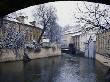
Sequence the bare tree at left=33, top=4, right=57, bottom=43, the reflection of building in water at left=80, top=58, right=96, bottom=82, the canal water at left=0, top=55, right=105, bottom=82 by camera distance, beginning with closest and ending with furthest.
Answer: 1. the canal water at left=0, top=55, right=105, bottom=82
2. the reflection of building in water at left=80, top=58, right=96, bottom=82
3. the bare tree at left=33, top=4, right=57, bottom=43

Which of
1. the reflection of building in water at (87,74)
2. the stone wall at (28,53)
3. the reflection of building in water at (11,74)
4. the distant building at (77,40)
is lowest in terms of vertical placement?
the reflection of building in water at (87,74)

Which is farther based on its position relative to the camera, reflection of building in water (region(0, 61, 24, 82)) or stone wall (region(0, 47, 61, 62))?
stone wall (region(0, 47, 61, 62))

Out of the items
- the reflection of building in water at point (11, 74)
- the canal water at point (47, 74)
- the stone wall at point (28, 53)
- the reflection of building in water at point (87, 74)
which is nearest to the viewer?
the reflection of building in water at point (11, 74)

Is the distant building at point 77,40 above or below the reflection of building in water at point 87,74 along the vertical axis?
above

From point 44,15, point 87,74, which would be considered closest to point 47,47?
point 44,15

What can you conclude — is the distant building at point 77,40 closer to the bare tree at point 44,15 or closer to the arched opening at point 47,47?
the arched opening at point 47,47

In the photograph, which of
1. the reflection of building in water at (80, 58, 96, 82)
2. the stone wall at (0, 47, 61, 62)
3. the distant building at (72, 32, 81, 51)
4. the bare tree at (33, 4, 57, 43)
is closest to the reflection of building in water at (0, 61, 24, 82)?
the reflection of building in water at (80, 58, 96, 82)

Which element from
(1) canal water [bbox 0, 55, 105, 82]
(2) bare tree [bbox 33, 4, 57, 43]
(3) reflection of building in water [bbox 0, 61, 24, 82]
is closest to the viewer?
(3) reflection of building in water [bbox 0, 61, 24, 82]

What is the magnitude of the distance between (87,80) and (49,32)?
140 ft

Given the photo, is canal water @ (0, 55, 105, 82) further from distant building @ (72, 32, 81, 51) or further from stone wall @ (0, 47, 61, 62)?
distant building @ (72, 32, 81, 51)

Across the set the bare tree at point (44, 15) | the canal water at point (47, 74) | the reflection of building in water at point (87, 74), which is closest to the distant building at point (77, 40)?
the bare tree at point (44, 15)

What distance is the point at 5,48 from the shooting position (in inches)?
1357

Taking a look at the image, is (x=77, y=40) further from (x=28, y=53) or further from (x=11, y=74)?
(x=11, y=74)

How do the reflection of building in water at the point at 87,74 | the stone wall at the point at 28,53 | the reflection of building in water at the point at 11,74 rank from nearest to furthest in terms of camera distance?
the reflection of building in water at the point at 11,74, the reflection of building in water at the point at 87,74, the stone wall at the point at 28,53
